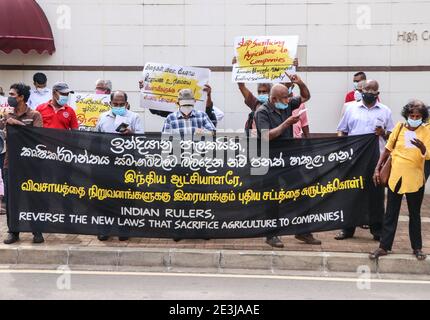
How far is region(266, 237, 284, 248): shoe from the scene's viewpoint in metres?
7.76

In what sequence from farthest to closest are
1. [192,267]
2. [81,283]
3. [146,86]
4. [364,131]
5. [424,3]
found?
[424,3] < [146,86] < [364,131] < [192,267] < [81,283]

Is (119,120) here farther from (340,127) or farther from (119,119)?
(340,127)

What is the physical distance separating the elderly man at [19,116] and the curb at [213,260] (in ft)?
0.99

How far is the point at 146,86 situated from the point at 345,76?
4.34m

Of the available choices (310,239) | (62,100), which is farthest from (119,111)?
(310,239)

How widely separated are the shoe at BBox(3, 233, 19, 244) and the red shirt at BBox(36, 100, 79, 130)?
4.87 ft

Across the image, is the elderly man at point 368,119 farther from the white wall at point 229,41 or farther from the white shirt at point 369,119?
the white wall at point 229,41

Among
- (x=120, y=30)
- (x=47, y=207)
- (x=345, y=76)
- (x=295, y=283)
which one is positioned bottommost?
(x=295, y=283)

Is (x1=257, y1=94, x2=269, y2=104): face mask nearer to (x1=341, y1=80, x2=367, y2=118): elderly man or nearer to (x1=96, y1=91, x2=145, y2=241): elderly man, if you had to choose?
(x1=341, y1=80, x2=367, y2=118): elderly man

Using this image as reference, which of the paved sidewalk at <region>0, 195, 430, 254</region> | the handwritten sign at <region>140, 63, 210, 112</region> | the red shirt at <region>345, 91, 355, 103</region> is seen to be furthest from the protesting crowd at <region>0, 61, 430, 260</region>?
the red shirt at <region>345, 91, 355, 103</region>

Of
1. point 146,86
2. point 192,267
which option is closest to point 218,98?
point 146,86

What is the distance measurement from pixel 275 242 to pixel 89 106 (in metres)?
4.08

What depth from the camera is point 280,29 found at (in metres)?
12.5

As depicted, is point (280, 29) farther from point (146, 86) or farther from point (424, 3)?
point (146, 86)
